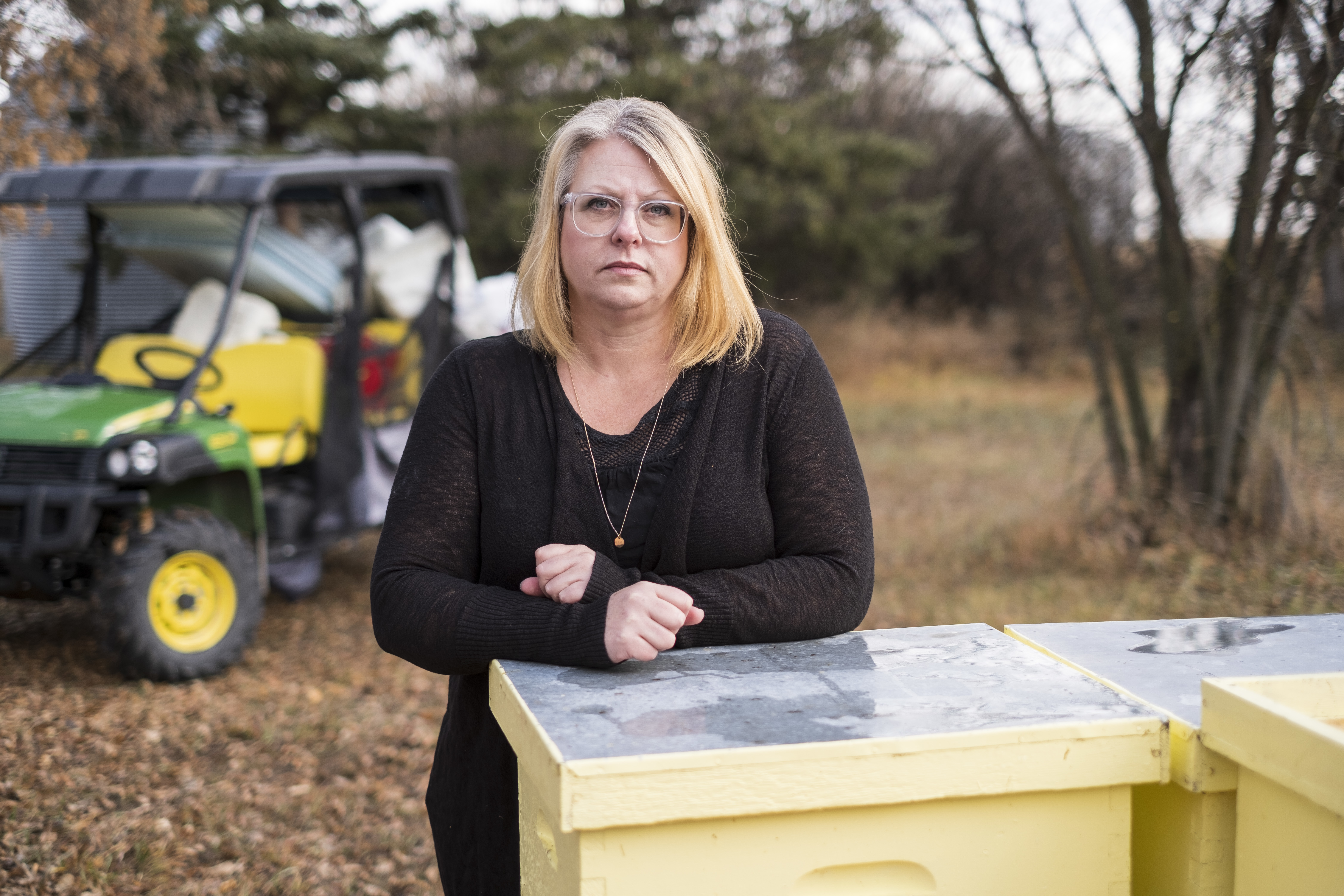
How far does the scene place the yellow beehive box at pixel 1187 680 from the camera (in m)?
1.30

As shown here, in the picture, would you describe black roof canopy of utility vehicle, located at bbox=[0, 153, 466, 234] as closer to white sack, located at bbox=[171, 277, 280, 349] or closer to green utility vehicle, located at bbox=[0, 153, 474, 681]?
green utility vehicle, located at bbox=[0, 153, 474, 681]

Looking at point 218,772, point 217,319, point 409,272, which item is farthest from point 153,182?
point 218,772

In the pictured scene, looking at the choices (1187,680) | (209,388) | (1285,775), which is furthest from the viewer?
(209,388)

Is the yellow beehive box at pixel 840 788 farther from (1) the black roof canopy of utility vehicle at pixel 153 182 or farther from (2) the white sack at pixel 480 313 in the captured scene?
(2) the white sack at pixel 480 313

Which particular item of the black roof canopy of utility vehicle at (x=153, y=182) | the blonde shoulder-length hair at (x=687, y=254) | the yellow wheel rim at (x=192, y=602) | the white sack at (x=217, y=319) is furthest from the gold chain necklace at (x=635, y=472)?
the white sack at (x=217, y=319)

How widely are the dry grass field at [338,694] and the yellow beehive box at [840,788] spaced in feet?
6.88

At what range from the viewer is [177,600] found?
15.2ft

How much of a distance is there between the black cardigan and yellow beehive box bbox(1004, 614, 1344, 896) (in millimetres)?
383

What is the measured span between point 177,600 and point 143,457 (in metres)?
0.62

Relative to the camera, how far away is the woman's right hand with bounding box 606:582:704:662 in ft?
5.32

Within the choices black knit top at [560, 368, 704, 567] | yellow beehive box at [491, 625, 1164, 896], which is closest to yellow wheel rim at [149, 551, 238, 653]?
black knit top at [560, 368, 704, 567]

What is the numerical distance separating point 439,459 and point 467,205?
1611 cm

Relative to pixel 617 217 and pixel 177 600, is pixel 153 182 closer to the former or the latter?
pixel 177 600

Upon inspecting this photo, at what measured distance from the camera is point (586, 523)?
6.46 feet
